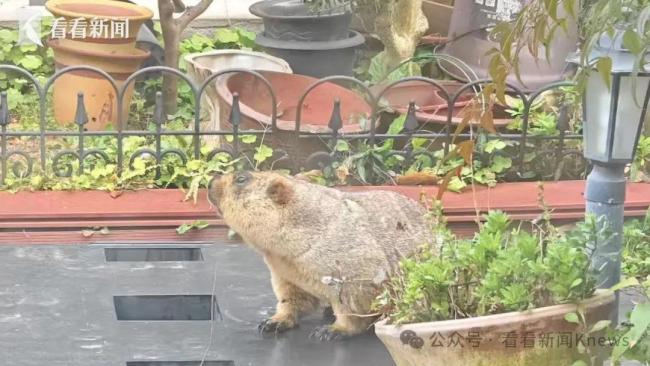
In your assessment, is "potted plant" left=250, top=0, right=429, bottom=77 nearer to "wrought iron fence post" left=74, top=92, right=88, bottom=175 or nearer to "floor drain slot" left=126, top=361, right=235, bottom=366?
"wrought iron fence post" left=74, top=92, right=88, bottom=175

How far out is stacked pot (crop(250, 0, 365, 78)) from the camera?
8570 millimetres

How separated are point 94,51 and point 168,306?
334 cm

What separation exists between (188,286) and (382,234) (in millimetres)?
1017

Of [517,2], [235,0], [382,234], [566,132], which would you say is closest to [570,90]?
[566,132]

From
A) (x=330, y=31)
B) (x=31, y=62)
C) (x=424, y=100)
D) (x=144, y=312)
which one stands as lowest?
(x=144, y=312)

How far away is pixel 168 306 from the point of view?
5.11m

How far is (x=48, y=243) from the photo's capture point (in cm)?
586

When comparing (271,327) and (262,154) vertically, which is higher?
(262,154)

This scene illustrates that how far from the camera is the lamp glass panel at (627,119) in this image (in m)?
3.56

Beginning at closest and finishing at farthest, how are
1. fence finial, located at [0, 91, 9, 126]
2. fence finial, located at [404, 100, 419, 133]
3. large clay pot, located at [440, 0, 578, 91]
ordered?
fence finial, located at [0, 91, 9, 126], fence finial, located at [404, 100, 419, 133], large clay pot, located at [440, 0, 578, 91]

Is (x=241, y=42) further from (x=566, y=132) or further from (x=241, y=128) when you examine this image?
(x=566, y=132)

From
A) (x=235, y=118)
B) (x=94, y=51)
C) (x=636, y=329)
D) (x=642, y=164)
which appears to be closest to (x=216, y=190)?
(x=235, y=118)

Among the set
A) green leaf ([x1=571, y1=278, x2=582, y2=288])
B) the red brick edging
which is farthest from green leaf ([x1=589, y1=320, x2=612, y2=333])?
the red brick edging

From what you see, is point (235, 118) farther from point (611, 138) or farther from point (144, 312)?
point (611, 138)
